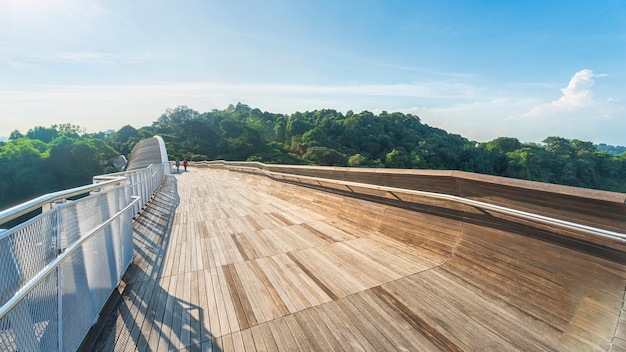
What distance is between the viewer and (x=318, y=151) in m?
72.5

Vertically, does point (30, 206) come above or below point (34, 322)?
above

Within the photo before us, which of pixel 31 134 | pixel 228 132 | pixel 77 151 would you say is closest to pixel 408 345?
pixel 77 151

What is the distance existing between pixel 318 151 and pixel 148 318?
7042 centimetres

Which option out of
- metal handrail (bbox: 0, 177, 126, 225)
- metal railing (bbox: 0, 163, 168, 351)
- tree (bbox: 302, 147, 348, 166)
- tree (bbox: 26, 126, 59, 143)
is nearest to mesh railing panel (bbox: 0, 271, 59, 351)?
metal railing (bbox: 0, 163, 168, 351)

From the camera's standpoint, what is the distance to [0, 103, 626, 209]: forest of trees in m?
54.0

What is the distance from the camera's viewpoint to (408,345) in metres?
2.31

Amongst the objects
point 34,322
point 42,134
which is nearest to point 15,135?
point 42,134

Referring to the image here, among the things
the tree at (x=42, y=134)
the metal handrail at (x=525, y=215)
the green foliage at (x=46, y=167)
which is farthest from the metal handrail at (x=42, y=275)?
the tree at (x=42, y=134)

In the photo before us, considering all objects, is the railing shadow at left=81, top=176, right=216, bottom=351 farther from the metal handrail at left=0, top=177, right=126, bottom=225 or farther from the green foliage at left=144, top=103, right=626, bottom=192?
the green foliage at left=144, top=103, right=626, bottom=192

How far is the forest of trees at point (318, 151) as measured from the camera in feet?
177

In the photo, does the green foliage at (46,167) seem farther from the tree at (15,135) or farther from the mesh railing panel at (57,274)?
the mesh railing panel at (57,274)

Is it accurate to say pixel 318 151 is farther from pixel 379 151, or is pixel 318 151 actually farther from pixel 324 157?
pixel 379 151

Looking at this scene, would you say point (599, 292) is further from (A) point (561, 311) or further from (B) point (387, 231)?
(B) point (387, 231)

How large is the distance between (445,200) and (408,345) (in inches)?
92.1
